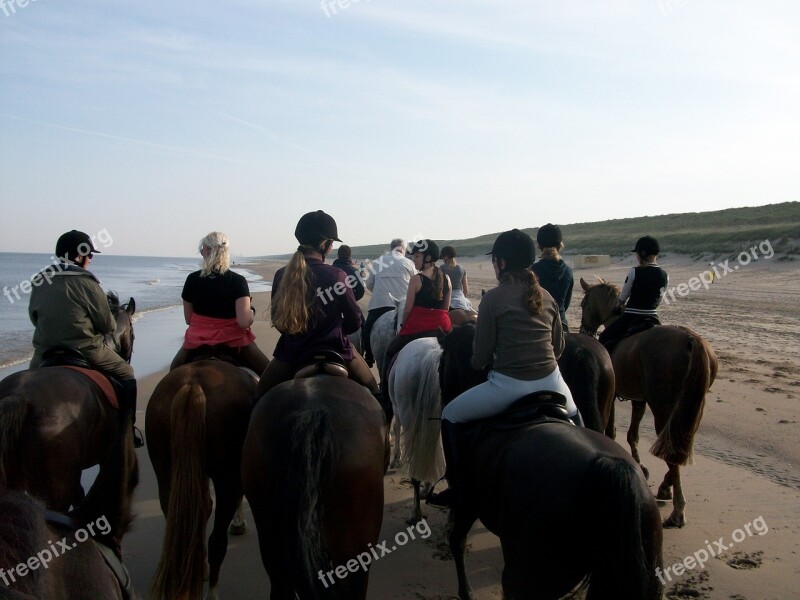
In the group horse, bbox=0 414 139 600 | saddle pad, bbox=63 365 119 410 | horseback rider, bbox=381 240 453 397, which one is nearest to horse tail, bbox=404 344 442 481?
horseback rider, bbox=381 240 453 397

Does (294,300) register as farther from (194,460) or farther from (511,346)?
(511,346)

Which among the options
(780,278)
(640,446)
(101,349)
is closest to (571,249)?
(780,278)

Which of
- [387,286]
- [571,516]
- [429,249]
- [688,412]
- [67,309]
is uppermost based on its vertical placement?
[429,249]

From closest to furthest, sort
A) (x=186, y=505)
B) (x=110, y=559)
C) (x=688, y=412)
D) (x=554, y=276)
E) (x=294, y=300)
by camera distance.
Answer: (x=110, y=559) < (x=186, y=505) < (x=294, y=300) < (x=688, y=412) < (x=554, y=276)

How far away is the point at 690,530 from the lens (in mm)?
5090

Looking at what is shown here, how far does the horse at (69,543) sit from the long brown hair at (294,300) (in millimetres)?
1552

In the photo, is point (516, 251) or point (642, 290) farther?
point (642, 290)

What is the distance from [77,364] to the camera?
463 centimetres

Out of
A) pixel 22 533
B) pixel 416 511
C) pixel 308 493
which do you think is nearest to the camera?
pixel 22 533

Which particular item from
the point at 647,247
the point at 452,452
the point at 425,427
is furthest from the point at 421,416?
the point at 647,247

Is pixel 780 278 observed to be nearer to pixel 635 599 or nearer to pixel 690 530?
pixel 690 530

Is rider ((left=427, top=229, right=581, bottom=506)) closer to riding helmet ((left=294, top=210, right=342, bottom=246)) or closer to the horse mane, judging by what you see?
riding helmet ((left=294, top=210, right=342, bottom=246))

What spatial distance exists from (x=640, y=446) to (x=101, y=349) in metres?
6.18

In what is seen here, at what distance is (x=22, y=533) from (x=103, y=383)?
334cm
